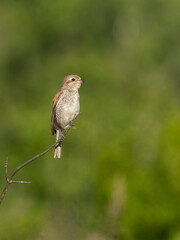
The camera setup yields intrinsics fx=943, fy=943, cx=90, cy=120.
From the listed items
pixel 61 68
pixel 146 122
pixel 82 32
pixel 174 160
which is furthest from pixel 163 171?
pixel 82 32

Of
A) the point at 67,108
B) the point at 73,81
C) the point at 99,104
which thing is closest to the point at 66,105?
the point at 67,108

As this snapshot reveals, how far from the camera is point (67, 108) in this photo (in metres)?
8.91

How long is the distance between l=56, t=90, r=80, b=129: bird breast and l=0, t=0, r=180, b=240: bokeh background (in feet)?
71.0

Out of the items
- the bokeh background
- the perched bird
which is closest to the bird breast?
the perched bird

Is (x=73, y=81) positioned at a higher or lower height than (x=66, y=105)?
higher

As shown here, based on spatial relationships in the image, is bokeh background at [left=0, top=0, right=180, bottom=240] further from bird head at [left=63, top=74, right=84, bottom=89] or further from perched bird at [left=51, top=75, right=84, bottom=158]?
bird head at [left=63, top=74, right=84, bottom=89]

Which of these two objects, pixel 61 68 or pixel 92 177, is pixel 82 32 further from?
pixel 92 177

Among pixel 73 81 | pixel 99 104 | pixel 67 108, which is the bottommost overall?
pixel 67 108

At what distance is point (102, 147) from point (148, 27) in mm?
14090

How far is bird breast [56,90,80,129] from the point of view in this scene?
884 centimetres

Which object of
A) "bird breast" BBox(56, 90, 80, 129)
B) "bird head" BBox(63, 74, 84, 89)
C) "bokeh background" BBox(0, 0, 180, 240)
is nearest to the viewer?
"bird head" BBox(63, 74, 84, 89)

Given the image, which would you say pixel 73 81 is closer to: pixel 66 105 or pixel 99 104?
pixel 66 105

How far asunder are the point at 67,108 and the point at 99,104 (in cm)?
3820

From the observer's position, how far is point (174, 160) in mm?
36219
